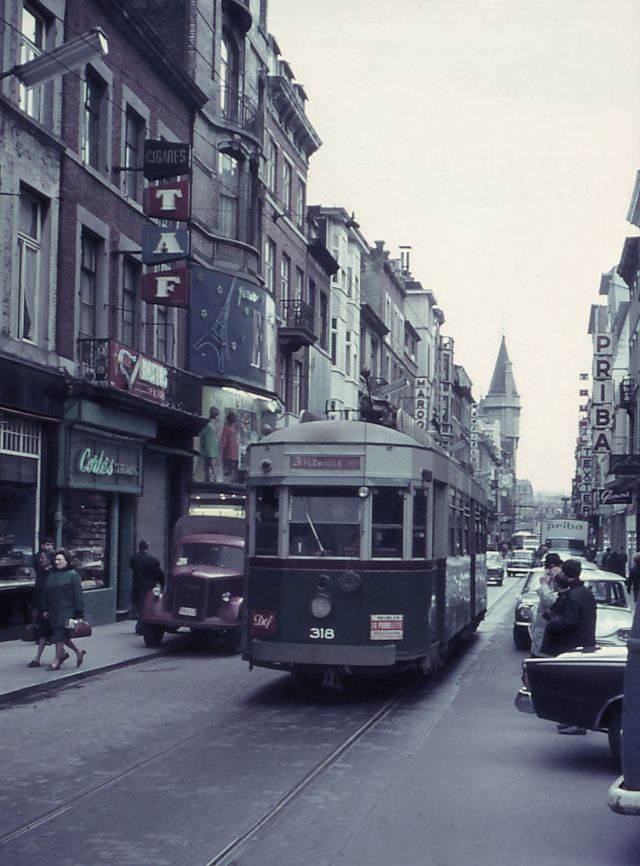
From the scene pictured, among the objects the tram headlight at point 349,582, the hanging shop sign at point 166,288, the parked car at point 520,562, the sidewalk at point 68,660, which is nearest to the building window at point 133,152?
the hanging shop sign at point 166,288

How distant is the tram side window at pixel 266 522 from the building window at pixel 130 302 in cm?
1408

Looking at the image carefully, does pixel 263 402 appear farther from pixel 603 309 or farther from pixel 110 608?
pixel 603 309

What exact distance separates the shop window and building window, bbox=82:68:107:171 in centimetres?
687

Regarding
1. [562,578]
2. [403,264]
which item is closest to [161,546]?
[562,578]

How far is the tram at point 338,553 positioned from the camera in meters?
14.3

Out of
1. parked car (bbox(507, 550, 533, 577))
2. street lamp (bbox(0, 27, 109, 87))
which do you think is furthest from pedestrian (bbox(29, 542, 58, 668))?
parked car (bbox(507, 550, 533, 577))

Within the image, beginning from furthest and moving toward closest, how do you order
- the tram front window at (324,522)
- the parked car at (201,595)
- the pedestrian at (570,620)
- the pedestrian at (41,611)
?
the parked car at (201,595) → the pedestrian at (41,611) → the tram front window at (324,522) → the pedestrian at (570,620)

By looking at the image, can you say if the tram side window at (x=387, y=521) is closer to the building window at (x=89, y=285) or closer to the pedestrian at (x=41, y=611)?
the pedestrian at (x=41, y=611)

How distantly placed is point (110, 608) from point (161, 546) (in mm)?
4854

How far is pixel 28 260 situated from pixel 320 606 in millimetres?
11509

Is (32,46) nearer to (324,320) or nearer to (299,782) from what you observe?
(299,782)

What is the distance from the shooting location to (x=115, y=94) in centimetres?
2745

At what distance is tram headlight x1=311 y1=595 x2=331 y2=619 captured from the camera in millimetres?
14320

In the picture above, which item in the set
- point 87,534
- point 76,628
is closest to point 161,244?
point 87,534
